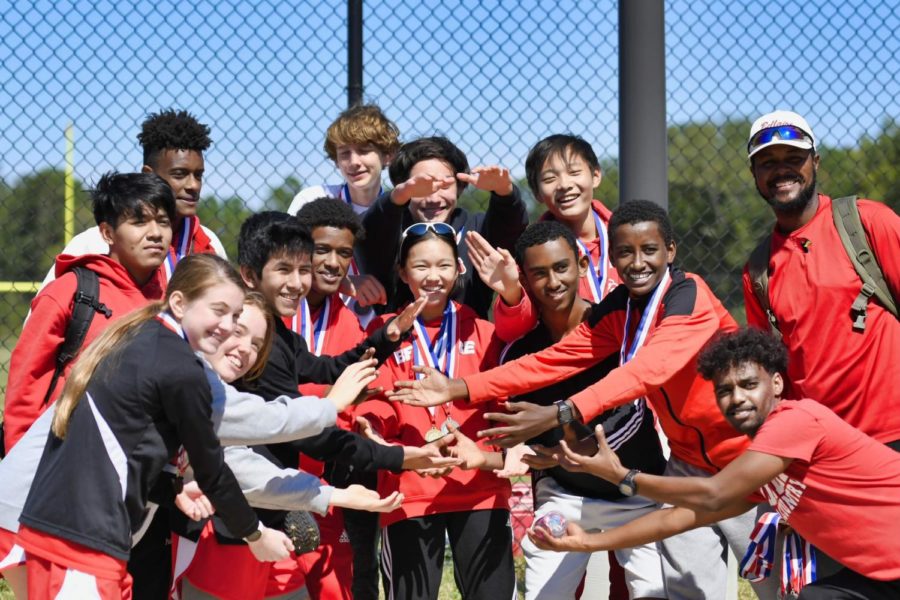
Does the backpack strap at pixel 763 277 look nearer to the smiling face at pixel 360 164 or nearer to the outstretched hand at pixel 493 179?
the outstretched hand at pixel 493 179

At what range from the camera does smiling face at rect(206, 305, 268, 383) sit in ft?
13.9

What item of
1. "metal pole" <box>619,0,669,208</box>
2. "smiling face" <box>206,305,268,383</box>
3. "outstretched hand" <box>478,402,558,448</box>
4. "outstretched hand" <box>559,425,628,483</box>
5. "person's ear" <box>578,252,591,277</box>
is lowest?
"outstretched hand" <box>559,425,628,483</box>

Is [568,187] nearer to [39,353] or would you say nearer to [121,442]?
[39,353]

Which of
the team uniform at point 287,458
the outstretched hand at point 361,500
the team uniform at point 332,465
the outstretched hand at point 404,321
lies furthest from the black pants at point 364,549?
the outstretched hand at point 361,500

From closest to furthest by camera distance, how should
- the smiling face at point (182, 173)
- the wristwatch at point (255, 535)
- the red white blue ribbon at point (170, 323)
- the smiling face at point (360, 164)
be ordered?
the red white blue ribbon at point (170, 323) < the wristwatch at point (255, 535) < the smiling face at point (182, 173) < the smiling face at point (360, 164)

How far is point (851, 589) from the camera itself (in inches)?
160

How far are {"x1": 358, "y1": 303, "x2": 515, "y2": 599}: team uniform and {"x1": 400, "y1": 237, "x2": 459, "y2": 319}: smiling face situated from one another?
0.80 feet

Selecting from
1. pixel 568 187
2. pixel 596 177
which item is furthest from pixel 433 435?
pixel 596 177

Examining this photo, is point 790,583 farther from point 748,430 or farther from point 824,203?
point 824,203

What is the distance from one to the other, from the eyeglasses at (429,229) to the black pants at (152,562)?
1.72 meters

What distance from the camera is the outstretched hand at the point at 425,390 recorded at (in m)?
4.77

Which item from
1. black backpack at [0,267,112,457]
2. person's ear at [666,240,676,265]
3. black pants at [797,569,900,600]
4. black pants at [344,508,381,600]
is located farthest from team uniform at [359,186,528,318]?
black pants at [797,569,900,600]

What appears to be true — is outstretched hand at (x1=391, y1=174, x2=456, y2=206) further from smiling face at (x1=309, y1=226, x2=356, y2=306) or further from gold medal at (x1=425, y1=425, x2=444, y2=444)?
gold medal at (x1=425, y1=425, x2=444, y2=444)

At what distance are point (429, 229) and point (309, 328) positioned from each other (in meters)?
0.72
